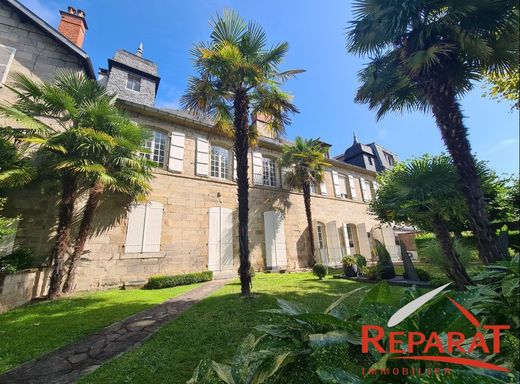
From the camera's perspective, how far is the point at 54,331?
13.5ft

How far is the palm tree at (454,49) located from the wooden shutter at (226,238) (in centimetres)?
867

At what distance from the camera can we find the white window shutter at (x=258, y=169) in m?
12.9

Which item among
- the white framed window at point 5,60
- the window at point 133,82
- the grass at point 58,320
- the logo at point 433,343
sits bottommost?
the grass at point 58,320

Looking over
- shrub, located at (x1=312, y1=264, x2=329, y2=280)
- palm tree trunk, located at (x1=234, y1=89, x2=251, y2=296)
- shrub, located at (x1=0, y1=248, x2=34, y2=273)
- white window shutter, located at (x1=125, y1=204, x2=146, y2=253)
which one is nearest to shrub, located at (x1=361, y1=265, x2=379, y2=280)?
shrub, located at (x1=312, y1=264, x2=329, y2=280)

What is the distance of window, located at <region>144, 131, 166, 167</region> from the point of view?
1053 cm

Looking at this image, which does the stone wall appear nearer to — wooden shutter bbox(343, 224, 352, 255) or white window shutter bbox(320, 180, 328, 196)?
white window shutter bbox(320, 180, 328, 196)

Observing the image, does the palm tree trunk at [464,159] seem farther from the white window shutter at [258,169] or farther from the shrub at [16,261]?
the shrub at [16,261]

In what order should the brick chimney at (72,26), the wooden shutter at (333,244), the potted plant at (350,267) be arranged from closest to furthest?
the potted plant at (350,267) → the brick chimney at (72,26) → the wooden shutter at (333,244)

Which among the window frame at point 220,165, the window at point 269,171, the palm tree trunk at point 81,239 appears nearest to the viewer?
the palm tree trunk at point 81,239

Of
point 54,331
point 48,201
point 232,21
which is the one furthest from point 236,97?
point 48,201

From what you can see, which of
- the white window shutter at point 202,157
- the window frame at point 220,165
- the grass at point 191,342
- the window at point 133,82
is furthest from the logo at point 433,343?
the window at point 133,82

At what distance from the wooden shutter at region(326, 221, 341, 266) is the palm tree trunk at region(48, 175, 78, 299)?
12136 mm

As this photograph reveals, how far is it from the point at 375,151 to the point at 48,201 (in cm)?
2358

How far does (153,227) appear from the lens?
9320 millimetres
